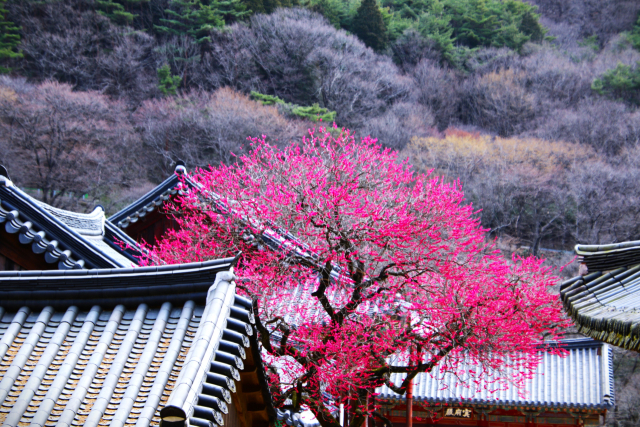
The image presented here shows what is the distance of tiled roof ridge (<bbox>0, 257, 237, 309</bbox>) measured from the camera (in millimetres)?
4020

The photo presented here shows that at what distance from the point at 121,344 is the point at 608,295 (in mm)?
3655

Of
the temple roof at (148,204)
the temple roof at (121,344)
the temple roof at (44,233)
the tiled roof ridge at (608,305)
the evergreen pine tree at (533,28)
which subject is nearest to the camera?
the temple roof at (121,344)

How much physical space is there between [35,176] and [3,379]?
27.2 metres

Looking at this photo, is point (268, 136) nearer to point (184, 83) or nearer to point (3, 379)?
point (184, 83)

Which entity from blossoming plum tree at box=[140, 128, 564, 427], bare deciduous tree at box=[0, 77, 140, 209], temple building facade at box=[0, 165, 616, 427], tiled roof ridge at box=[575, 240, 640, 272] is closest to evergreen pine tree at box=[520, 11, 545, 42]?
bare deciduous tree at box=[0, 77, 140, 209]

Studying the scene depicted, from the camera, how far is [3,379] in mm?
3549

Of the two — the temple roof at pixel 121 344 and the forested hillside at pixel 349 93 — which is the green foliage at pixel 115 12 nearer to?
the forested hillside at pixel 349 93

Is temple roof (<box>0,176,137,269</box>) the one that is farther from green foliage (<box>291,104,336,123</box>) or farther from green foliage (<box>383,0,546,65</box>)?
green foliage (<box>383,0,546,65</box>)

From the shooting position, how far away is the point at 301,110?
105ft

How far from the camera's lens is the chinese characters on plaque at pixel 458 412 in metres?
13.2

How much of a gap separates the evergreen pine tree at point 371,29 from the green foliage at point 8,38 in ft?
76.8

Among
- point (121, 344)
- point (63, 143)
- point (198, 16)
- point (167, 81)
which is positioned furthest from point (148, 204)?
point (198, 16)

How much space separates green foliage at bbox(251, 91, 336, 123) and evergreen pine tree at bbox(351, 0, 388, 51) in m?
13.4

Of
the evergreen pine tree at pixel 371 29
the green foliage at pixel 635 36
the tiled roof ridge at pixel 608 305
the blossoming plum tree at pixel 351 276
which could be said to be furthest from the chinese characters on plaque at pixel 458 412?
the green foliage at pixel 635 36
